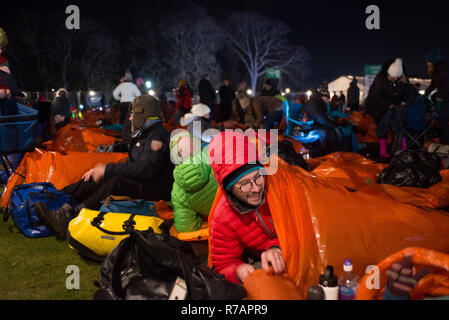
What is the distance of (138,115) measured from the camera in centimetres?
427

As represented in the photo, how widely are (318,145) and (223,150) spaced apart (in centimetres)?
489

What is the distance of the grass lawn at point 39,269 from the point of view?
9.31 feet

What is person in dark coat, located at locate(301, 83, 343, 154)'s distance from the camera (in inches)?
272

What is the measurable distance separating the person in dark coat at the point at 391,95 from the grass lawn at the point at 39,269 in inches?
235

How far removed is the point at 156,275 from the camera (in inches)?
95.9

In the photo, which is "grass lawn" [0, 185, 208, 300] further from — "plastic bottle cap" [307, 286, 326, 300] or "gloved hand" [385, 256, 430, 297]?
"gloved hand" [385, 256, 430, 297]

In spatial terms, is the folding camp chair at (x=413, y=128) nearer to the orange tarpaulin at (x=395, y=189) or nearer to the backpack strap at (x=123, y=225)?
the orange tarpaulin at (x=395, y=189)

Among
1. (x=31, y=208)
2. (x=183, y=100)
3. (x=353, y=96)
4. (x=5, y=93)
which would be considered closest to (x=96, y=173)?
(x=31, y=208)

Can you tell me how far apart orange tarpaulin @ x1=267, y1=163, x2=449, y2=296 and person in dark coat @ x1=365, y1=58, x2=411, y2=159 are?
16.9 ft

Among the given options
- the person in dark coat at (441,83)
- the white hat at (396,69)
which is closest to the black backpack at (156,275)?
the person in dark coat at (441,83)

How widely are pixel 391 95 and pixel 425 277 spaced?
6.18 metres

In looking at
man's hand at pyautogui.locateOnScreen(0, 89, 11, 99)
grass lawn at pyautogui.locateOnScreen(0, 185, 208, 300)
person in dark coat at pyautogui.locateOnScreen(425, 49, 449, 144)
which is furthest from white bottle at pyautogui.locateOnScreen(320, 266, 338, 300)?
person in dark coat at pyautogui.locateOnScreen(425, 49, 449, 144)

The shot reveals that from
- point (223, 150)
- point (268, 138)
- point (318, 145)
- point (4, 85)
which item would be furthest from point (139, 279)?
point (318, 145)
